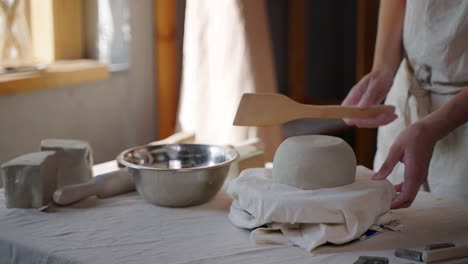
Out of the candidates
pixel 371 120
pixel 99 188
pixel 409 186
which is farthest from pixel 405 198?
pixel 99 188

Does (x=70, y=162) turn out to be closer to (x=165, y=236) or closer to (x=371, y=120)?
(x=165, y=236)

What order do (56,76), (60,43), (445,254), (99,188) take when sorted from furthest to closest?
1. (60,43)
2. (56,76)
3. (99,188)
4. (445,254)

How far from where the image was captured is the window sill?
1813 mm

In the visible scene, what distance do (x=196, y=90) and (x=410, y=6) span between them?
90cm

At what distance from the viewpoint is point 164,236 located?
0.95 m

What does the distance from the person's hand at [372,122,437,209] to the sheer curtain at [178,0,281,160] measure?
Answer: 950 millimetres

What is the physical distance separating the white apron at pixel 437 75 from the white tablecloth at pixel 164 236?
0.49 ft

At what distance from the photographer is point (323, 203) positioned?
0.91 meters

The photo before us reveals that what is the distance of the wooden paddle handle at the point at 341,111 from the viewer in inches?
40.6

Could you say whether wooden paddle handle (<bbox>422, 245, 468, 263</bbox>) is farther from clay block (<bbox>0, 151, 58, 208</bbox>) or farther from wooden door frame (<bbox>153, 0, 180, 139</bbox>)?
wooden door frame (<bbox>153, 0, 180, 139</bbox>)

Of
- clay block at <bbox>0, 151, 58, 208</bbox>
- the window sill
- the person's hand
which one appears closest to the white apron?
the person's hand

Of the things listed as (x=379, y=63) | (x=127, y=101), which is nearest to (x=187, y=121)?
(x=127, y=101)

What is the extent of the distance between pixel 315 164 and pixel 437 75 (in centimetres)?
47

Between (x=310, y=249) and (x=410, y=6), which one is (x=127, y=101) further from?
(x=310, y=249)
